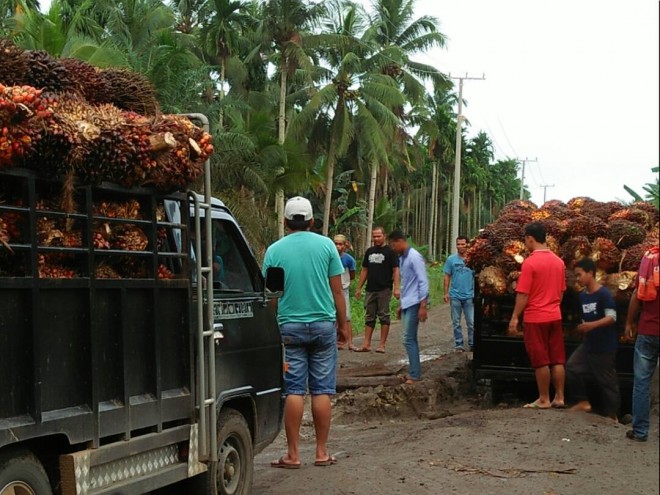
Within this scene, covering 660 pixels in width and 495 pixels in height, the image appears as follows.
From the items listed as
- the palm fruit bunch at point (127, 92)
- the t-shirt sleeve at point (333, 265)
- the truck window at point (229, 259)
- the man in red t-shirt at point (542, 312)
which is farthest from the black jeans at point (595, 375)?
the palm fruit bunch at point (127, 92)

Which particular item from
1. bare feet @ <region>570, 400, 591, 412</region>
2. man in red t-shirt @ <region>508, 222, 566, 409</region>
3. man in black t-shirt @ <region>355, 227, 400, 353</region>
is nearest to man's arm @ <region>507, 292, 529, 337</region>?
man in red t-shirt @ <region>508, 222, 566, 409</region>

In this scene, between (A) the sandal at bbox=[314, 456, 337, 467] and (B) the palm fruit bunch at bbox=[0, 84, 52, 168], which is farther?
(A) the sandal at bbox=[314, 456, 337, 467]

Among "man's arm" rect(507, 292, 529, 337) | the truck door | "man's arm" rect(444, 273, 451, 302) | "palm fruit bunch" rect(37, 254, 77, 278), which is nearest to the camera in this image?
"palm fruit bunch" rect(37, 254, 77, 278)

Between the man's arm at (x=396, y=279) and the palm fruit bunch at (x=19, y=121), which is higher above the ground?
the palm fruit bunch at (x=19, y=121)

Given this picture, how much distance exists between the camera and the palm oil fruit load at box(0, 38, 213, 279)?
173 inches

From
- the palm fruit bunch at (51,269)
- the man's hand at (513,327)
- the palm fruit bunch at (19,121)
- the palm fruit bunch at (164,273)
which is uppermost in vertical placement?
the palm fruit bunch at (19,121)

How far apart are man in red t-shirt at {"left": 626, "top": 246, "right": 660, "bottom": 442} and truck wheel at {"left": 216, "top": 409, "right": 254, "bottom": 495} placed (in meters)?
3.73

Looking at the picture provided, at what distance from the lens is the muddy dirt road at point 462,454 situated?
7230mm

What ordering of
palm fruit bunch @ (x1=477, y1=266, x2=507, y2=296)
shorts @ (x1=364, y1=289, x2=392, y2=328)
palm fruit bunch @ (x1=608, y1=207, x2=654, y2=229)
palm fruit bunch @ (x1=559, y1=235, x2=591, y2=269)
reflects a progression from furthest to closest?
shorts @ (x1=364, y1=289, x2=392, y2=328), palm fruit bunch @ (x1=608, y1=207, x2=654, y2=229), palm fruit bunch @ (x1=477, y1=266, x2=507, y2=296), palm fruit bunch @ (x1=559, y1=235, x2=591, y2=269)

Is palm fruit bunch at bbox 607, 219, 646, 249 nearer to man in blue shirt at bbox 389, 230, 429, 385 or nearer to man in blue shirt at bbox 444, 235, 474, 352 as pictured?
man in blue shirt at bbox 389, 230, 429, 385

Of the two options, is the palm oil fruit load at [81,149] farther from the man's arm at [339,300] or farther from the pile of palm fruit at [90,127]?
the man's arm at [339,300]

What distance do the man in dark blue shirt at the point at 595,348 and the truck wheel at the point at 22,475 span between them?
6.78m

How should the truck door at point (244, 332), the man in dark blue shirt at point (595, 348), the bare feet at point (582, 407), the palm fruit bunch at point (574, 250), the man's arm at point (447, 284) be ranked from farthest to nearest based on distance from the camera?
1. the man's arm at point (447, 284)
2. the palm fruit bunch at point (574, 250)
3. the bare feet at point (582, 407)
4. the man in dark blue shirt at point (595, 348)
5. the truck door at point (244, 332)

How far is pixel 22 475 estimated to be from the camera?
4.37 metres
